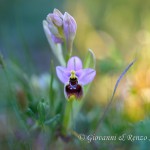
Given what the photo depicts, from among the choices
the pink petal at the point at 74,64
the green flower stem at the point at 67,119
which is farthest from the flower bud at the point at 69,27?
the green flower stem at the point at 67,119

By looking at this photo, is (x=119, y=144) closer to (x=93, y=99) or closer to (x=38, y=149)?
(x=38, y=149)

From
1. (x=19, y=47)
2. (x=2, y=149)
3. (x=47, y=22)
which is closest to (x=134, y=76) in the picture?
(x=47, y=22)

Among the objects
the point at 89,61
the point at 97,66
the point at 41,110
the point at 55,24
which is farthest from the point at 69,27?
the point at 97,66

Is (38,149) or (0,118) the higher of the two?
(0,118)

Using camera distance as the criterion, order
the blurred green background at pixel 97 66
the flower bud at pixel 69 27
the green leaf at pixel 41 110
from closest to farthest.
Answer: the green leaf at pixel 41 110
the flower bud at pixel 69 27
the blurred green background at pixel 97 66

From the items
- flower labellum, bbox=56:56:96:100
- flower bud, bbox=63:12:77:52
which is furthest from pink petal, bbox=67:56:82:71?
flower bud, bbox=63:12:77:52

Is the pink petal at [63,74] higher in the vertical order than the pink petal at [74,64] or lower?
lower

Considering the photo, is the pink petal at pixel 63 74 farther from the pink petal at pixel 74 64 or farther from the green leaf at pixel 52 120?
the green leaf at pixel 52 120
